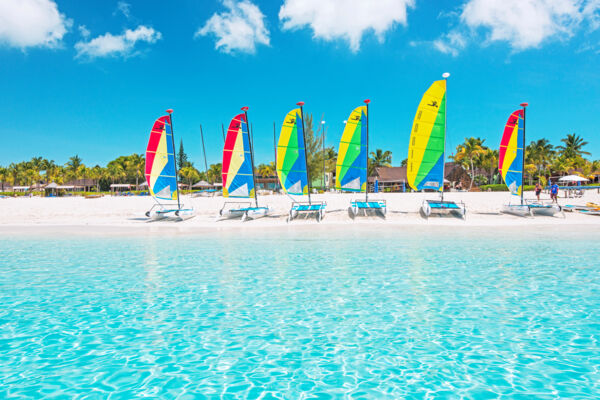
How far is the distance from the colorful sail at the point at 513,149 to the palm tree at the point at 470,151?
150 feet

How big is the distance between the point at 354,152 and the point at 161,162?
13.1 m

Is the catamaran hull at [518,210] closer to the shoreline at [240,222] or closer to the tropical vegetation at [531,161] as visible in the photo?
the shoreline at [240,222]

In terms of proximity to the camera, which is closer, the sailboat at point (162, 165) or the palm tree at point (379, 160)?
the sailboat at point (162, 165)

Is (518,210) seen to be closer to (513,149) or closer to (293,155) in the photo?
(513,149)

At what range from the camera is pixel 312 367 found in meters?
4.86

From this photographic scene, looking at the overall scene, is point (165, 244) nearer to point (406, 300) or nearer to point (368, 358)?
point (406, 300)

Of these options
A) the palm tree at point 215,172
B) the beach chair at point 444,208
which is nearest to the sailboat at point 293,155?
the beach chair at point 444,208

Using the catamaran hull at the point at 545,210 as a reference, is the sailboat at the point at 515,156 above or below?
above

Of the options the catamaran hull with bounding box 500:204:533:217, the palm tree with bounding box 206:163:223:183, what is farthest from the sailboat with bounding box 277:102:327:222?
the palm tree with bounding box 206:163:223:183

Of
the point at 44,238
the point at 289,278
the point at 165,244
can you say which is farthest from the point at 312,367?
the point at 44,238

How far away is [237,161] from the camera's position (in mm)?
25062

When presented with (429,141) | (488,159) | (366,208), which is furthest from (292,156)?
(488,159)

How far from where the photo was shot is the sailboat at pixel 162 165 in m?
24.8

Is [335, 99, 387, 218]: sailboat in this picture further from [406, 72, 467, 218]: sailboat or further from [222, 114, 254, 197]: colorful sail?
[222, 114, 254, 197]: colorful sail
